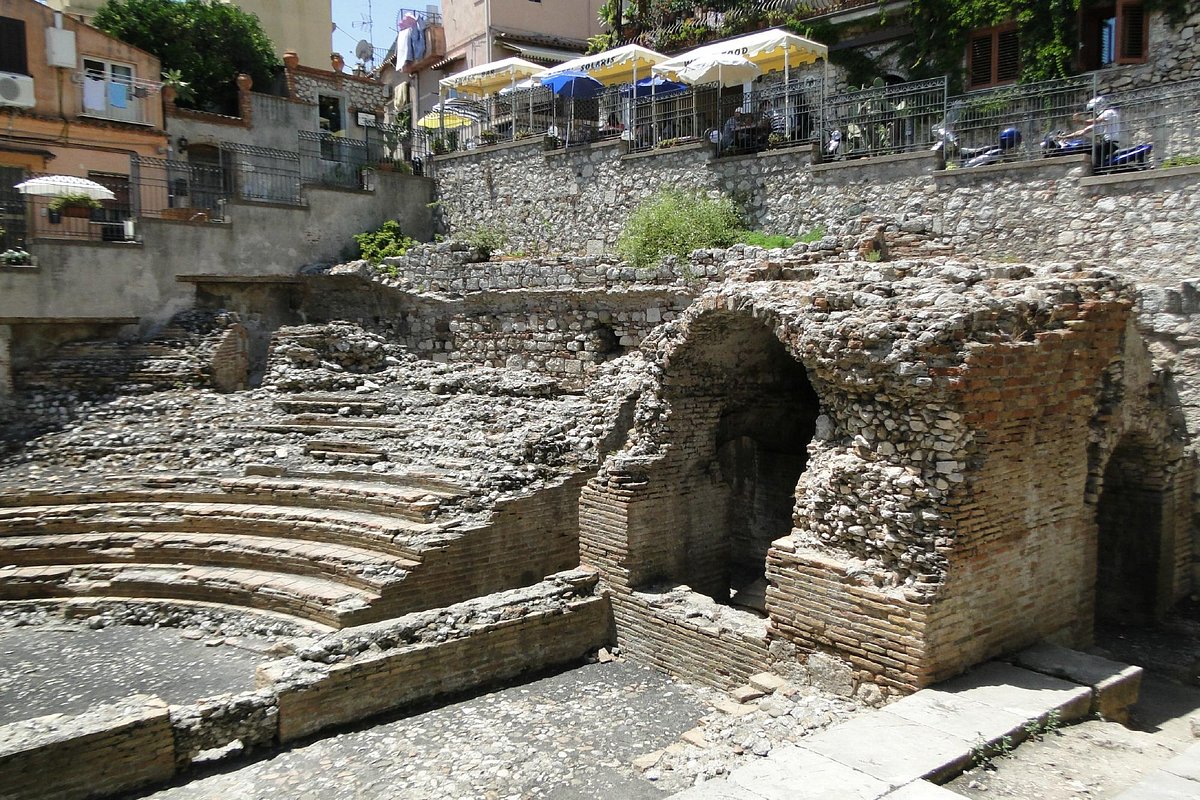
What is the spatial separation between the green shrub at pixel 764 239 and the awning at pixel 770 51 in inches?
126

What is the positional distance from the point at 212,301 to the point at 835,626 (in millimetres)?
13203

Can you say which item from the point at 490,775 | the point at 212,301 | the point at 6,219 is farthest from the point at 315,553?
the point at 6,219

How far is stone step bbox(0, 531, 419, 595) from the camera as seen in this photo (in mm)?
A: 9789

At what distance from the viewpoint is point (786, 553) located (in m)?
7.45

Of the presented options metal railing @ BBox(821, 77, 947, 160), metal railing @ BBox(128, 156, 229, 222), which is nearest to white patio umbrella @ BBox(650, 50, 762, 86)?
metal railing @ BBox(821, 77, 947, 160)

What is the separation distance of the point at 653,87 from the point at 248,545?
36.1ft

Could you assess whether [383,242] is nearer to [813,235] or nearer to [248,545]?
[813,235]

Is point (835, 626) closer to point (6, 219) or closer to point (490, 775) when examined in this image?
point (490, 775)

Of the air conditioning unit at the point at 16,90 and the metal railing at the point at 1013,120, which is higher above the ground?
the air conditioning unit at the point at 16,90

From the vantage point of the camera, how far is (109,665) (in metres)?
8.82

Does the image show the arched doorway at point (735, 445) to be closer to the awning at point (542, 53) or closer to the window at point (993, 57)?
the window at point (993, 57)

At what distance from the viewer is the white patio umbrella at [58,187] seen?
15062 mm

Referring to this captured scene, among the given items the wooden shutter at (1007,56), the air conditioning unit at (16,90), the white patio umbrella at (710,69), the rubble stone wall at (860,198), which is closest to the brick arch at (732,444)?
the rubble stone wall at (860,198)

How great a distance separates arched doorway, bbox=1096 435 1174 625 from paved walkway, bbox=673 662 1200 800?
114 inches
